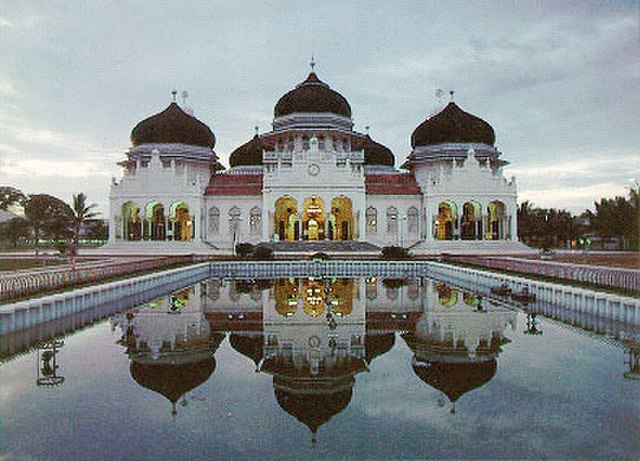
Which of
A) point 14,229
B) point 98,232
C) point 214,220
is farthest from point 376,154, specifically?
point 98,232

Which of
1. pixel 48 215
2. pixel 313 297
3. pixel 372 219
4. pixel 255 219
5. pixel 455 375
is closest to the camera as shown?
pixel 455 375

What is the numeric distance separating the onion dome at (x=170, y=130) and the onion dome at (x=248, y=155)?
452 cm

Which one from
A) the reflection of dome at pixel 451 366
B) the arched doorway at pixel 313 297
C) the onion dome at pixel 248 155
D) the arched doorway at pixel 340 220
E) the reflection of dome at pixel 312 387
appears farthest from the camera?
the onion dome at pixel 248 155

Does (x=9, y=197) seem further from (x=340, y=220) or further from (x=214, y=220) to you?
(x=340, y=220)

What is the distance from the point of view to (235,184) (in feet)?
169

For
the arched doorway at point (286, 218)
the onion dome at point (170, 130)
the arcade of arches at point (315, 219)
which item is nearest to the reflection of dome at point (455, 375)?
the arcade of arches at point (315, 219)

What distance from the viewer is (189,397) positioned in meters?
9.73

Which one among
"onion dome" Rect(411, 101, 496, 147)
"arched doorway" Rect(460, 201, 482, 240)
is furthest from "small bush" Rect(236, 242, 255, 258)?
"onion dome" Rect(411, 101, 496, 147)

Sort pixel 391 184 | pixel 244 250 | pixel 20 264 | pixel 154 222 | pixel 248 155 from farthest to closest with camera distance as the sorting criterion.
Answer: pixel 248 155
pixel 154 222
pixel 391 184
pixel 244 250
pixel 20 264

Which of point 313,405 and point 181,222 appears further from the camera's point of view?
point 181,222

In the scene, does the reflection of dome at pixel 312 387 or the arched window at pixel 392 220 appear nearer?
the reflection of dome at pixel 312 387

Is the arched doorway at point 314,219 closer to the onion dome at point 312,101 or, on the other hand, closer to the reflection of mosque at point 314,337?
the onion dome at point 312,101

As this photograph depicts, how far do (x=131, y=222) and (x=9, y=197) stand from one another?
25808 mm

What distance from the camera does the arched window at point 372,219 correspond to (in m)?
49.5
